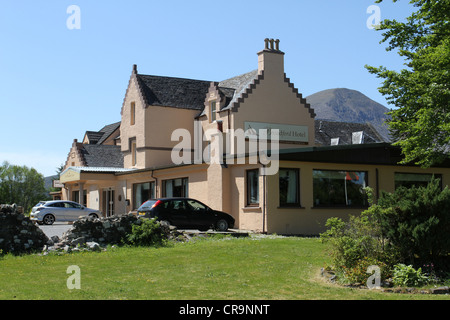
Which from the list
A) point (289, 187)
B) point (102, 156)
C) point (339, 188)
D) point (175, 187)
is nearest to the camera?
point (289, 187)

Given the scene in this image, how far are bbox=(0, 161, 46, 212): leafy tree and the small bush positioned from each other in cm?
6773

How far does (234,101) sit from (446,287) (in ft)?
84.0

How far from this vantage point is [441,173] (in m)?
29.3

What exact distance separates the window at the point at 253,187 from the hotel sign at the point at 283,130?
338 inches

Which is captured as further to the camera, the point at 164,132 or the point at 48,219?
the point at 164,132

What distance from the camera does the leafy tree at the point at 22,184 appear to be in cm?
8069

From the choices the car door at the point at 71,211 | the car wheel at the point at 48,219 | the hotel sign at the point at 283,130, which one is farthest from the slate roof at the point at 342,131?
the car wheel at the point at 48,219

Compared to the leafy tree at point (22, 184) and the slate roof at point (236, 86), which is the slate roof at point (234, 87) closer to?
the slate roof at point (236, 86)

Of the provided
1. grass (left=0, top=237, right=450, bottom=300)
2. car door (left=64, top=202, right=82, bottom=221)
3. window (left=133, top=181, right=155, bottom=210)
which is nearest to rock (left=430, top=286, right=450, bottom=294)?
grass (left=0, top=237, right=450, bottom=300)

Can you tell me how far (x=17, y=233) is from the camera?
637 inches

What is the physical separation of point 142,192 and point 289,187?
45.0 feet

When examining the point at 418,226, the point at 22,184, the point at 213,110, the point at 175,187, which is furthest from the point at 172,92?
the point at 22,184

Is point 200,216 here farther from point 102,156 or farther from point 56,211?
point 102,156

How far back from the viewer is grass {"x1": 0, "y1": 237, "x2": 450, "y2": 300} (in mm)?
9227
